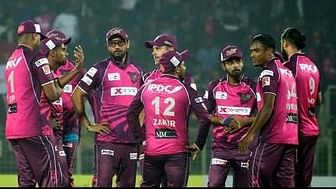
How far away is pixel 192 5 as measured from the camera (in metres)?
18.6

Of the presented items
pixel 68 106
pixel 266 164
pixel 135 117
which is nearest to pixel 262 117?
pixel 266 164

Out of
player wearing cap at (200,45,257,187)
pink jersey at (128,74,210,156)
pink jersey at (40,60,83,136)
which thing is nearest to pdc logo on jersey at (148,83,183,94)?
pink jersey at (128,74,210,156)

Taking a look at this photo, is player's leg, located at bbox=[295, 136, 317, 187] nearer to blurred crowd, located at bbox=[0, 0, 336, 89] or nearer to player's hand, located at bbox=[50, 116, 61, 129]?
player's hand, located at bbox=[50, 116, 61, 129]

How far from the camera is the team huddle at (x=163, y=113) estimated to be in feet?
28.5

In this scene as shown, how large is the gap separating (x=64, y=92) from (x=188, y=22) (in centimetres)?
816

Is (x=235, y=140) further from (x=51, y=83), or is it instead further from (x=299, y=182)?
(x=51, y=83)

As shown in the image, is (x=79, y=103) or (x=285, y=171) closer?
(x=285, y=171)

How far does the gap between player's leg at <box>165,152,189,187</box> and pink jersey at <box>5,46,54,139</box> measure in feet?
4.24

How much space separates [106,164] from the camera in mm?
9773

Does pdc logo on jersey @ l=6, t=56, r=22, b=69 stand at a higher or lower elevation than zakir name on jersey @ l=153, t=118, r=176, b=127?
higher

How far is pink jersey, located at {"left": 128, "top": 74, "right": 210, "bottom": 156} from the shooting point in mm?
9031

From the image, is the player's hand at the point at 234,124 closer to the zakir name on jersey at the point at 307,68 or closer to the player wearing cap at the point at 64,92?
the zakir name on jersey at the point at 307,68

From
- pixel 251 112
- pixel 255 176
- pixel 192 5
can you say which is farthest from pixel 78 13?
pixel 255 176

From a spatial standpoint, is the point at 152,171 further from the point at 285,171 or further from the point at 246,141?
the point at 285,171
